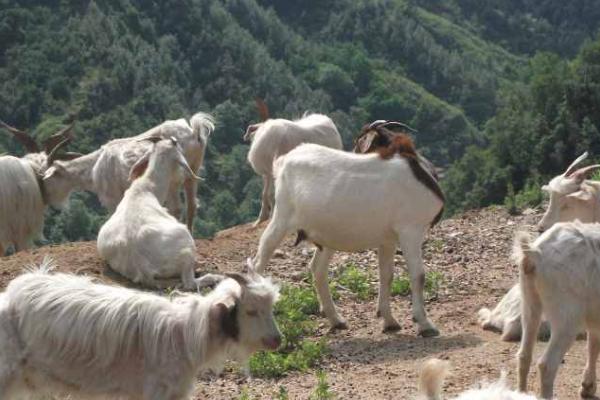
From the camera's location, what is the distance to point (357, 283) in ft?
37.3

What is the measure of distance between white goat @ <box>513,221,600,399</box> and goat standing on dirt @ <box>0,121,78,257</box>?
7.79 meters

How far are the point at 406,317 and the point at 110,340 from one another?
4162 millimetres

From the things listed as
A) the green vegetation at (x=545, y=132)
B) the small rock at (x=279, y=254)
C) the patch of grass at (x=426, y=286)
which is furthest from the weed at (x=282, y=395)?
the green vegetation at (x=545, y=132)

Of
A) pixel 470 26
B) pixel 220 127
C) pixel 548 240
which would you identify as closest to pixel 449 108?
pixel 220 127

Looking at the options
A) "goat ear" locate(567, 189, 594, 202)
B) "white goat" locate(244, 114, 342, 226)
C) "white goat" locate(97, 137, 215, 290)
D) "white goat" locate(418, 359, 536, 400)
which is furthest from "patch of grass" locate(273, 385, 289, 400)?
"white goat" locate(244, 114, 342, 226)

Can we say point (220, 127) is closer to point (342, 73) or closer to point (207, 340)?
point (342, 73)

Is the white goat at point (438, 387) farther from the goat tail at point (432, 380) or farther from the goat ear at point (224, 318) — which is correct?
the goat ear at point (224, 318)

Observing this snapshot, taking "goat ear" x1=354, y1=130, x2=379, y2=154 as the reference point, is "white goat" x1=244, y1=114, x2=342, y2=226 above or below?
below

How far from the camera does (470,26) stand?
206ft

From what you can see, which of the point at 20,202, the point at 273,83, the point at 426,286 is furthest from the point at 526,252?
the point at 273,83

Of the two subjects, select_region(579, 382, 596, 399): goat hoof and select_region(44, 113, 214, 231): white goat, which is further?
select_region(44, 113, 214, 231): white goat

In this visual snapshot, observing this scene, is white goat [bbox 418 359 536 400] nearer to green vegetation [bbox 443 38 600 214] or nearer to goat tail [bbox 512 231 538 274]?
goat tail [bbox 512 231 538 274]

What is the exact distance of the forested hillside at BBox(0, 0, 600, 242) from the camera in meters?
24.9

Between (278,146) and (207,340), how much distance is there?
829 centimetres
